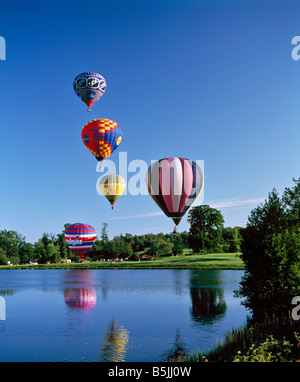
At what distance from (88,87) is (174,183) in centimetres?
2238

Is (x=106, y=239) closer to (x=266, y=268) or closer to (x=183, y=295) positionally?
(x=183, y=295)

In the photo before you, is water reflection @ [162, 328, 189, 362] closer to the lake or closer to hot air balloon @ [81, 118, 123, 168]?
the lake

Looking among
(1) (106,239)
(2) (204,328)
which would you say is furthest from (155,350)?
(1) (106,239)

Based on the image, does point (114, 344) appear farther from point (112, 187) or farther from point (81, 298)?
point (112, 187)

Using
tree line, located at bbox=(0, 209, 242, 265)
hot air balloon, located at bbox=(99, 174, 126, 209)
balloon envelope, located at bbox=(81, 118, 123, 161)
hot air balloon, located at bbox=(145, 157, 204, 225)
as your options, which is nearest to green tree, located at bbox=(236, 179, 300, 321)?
hot air balloon, located at bbox=(145, 157, 204, 225)

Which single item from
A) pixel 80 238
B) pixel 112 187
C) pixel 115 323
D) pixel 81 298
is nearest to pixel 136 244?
pixel 80 238

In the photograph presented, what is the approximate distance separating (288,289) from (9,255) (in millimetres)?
150606

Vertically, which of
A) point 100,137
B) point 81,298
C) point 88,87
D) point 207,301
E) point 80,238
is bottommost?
point 81,298

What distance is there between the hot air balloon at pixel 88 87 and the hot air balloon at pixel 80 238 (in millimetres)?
36084

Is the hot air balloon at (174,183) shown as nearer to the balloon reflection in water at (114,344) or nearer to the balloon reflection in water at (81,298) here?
the balloon reflection in water at (114,344)

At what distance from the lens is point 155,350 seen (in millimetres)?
26734

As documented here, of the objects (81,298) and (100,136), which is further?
(81,298)

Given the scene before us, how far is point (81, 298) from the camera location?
2041 inches

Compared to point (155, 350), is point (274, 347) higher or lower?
higher
